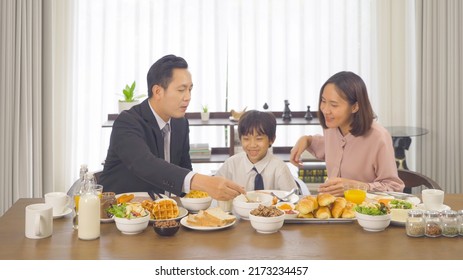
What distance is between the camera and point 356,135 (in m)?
3.22

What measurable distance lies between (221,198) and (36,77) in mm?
2838

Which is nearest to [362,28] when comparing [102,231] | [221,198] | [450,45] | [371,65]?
[371,65]

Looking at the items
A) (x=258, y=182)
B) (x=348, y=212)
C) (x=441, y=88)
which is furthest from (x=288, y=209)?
(x=441, y=88)

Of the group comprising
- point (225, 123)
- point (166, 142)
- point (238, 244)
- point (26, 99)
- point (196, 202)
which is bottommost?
point (238, 244)

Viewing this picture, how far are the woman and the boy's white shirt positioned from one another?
11 centimetres

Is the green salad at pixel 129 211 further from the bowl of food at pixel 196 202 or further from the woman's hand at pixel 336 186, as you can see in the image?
the woman's hand at pixel 336 186

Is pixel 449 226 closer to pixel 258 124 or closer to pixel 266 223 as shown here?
pixel 266 223

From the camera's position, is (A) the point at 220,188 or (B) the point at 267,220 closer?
(B) the point at 267,220

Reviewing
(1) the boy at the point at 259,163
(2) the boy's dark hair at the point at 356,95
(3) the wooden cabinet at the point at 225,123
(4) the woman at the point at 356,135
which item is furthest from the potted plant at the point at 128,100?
(2) the boy's dark hair at the point at 356,95

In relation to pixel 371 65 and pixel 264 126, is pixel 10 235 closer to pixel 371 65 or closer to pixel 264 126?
pixel 264 126

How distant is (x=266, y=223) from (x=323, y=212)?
0.29 meters

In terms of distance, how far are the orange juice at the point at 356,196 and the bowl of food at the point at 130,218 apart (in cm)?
82

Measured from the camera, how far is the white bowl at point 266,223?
91.7 inches

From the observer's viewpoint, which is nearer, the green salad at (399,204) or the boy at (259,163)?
the green salad at (399,204)
